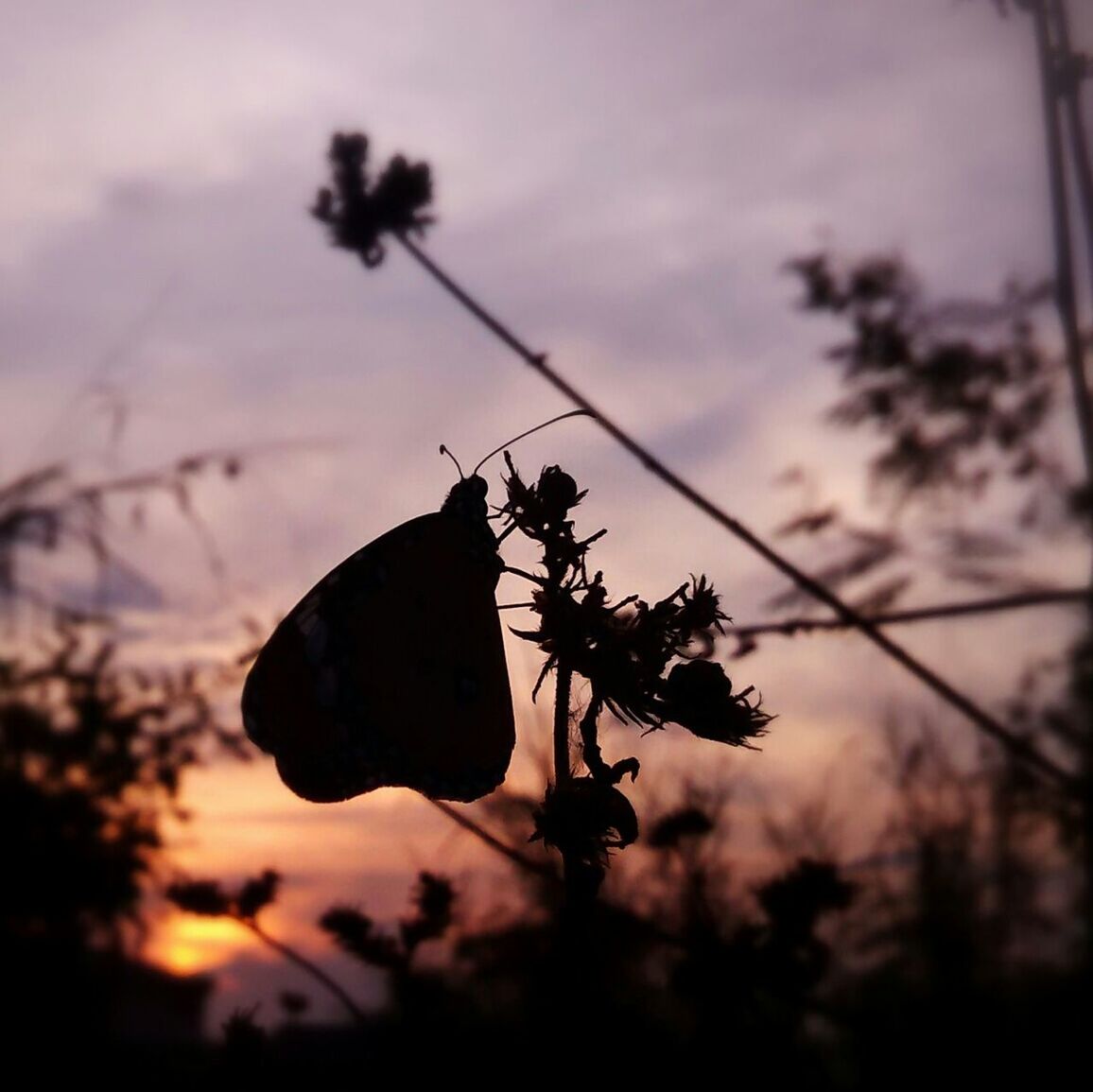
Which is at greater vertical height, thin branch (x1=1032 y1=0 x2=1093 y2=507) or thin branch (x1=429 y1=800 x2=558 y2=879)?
thin branch (x1=1032 y1=0 x2=1093 y2=507)

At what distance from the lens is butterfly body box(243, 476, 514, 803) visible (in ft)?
6.60

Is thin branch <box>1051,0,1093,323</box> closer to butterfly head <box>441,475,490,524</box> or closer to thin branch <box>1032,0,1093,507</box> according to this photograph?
thin branch <box>1032,0,1093,507</box>

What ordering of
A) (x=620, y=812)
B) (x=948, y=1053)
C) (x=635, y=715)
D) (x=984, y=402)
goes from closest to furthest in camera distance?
(x=620, y=812), (x=635, y=715), (x=948, y=1053), (x=984, y=402)

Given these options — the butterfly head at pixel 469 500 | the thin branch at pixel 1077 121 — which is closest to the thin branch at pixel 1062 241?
the thin branch at pixel 1077 121

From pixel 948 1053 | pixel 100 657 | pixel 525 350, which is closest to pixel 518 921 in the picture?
pixel 948 1053

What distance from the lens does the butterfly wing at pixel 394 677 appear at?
201 cm

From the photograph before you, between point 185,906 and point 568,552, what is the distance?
49.5 inches

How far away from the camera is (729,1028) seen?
2008 mm

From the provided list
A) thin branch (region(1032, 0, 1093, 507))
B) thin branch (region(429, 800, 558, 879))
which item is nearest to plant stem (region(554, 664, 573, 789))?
thin branch (region(429, 800, 558, 879))

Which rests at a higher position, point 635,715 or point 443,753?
point 443,753

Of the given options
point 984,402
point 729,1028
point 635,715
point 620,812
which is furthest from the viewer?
point 984,402

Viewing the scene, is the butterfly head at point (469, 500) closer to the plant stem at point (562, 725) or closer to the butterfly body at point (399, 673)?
the butterfly body at point (399, 673)

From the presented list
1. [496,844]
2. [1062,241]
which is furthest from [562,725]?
[1062,241]

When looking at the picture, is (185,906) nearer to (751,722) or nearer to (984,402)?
(751,722)
